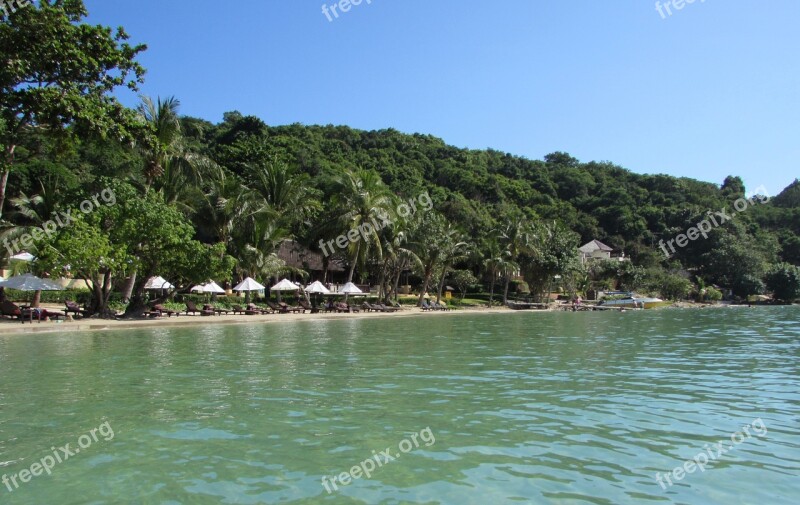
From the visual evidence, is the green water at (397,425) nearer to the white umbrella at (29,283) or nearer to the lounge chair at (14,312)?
the white umbrella at (29,283)

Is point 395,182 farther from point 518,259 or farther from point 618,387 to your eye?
point 618,387

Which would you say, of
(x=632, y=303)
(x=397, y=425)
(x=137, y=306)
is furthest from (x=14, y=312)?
(x=632, y=303)

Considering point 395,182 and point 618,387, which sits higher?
point 395,182

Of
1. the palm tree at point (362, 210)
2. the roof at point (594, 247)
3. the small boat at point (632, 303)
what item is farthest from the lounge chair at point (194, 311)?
the roof at point (594, 247)

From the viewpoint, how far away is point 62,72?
734 inches

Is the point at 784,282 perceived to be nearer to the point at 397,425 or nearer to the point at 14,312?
the point at 14,312

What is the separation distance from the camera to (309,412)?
8641 millimetres

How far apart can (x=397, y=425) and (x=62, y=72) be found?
17.1 metres

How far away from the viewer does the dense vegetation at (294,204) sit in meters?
19.3

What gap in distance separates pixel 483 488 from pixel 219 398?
5.49 m

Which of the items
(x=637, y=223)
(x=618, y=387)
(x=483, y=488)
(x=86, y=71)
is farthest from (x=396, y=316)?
(x=637, y=223)

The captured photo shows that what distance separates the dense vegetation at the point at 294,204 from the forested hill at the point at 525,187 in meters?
0.37

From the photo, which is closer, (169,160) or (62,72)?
(62,72)

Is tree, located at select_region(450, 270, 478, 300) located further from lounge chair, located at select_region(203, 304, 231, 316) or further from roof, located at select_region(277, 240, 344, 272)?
lounge chair, located at select_region(203, 304, 231, 316)
